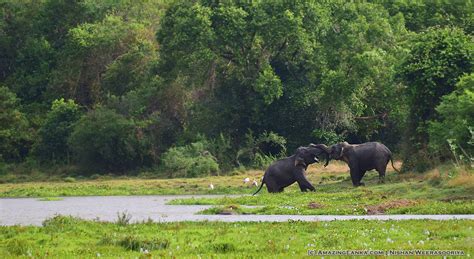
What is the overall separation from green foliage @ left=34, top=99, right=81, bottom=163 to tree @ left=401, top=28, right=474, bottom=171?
79.5ft

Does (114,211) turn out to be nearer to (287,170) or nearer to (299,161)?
(287,170)

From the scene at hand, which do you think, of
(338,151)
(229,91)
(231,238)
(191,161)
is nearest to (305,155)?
(338,151)

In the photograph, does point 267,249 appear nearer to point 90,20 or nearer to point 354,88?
point 354,88

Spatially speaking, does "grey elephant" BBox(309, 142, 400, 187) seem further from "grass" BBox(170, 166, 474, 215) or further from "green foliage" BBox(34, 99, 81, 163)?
"green foliage" BBox(34, 99, 81, 163)

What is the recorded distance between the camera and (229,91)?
2050 inches

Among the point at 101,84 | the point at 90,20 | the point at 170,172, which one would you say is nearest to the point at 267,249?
the point at 170,172

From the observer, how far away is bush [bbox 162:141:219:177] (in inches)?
1829

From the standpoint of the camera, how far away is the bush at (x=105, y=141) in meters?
51.3

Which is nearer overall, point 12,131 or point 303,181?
point 303,181

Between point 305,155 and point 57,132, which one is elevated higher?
point 57,132

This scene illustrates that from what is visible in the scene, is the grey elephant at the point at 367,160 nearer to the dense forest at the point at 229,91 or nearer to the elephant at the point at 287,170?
the elephant at the point at 287,170

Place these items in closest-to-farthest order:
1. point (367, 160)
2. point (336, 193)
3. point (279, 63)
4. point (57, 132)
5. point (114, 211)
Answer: point (114, 211) < point (336, 193) < point (367, 160) < point (279, 63) < point (57, 132)

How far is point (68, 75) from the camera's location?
198 feet

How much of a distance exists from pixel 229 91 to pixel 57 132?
35.0ft
